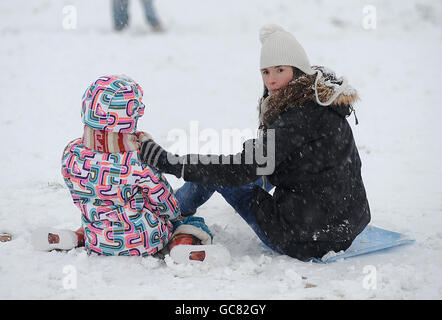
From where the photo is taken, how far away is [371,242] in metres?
3.28

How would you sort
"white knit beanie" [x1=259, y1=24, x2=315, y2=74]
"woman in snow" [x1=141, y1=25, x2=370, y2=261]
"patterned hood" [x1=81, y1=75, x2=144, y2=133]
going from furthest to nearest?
"white knit beanie" [x1=259, y1=24, x2=315, y2=74] → "woman in snow" [x1=141, y1=25, x2=370, y2=261] → "patterned hood" [x1=81, y1=75, x2=144, y2=133]

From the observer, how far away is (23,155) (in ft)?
17.0

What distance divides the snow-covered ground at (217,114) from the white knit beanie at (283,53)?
1.16 m

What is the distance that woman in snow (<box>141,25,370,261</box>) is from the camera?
2852 millimetres

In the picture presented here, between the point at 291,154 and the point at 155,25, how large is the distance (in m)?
6.58

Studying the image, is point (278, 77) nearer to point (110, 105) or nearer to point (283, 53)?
point (283, 53)

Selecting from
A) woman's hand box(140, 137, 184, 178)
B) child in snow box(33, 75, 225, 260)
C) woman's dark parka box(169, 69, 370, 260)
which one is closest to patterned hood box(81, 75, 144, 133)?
child in snow box(33, 75, 225, 260)

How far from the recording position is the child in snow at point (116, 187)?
9.11 feet

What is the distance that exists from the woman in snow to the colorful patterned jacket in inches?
5.5

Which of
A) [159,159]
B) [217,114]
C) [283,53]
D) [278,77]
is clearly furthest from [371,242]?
[217,114]

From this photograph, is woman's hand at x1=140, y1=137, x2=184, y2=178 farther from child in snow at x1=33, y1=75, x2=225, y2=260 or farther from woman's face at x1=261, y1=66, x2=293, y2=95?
woman's face at x1=261, y1=66, x2=293, y2=95

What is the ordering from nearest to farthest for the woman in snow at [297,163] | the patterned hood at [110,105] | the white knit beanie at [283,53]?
1. the patterned hood at [110,105]
2. the woman in snow at [297,163]
3. the white knit beanie at [283,53]

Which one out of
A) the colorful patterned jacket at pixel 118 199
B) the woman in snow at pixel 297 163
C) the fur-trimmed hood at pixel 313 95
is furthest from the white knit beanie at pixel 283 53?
the colorful patterned jacket at pixel 118 199

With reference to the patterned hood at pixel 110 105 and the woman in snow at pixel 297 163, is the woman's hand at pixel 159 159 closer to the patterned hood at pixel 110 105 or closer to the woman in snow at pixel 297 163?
the woman in snow at pixel 297 163
